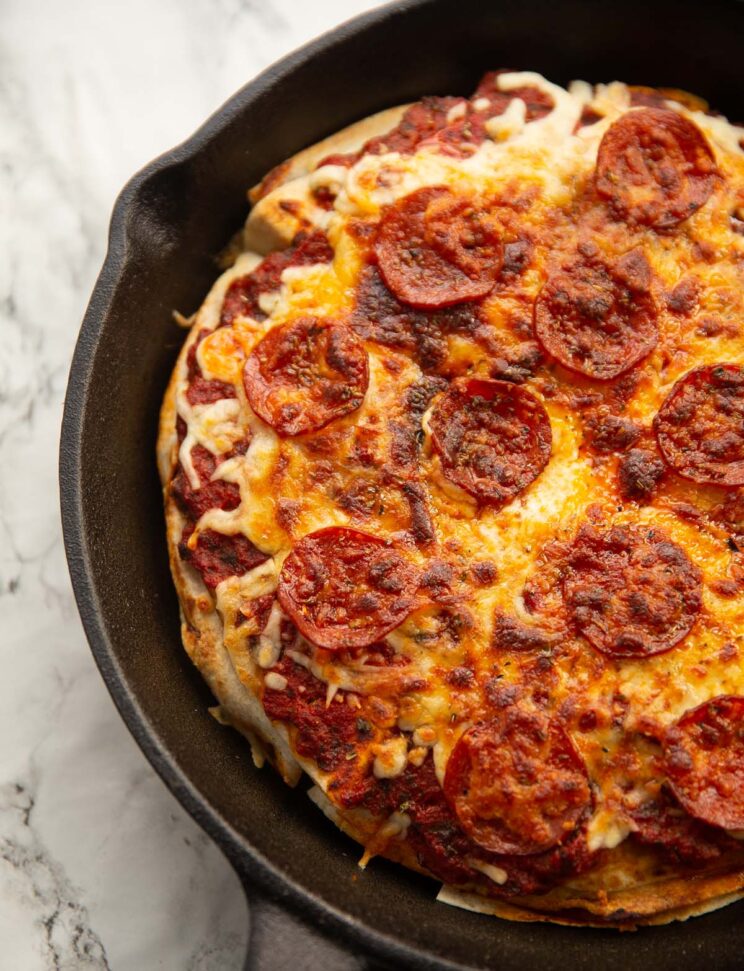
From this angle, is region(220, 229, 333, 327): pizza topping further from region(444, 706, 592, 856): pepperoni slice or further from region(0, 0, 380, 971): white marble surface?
region(444, 706, 592, 856): pepperoni slice

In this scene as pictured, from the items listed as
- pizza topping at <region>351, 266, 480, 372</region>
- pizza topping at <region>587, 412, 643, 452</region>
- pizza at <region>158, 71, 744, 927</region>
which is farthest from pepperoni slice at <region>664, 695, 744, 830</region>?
pizza topping at <region>351, 266, 480, 372</region>

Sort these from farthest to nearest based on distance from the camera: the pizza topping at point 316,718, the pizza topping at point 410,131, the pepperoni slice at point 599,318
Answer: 1. the pizza topping at point 410,131
2. the pepperoni slice at point 599,318
3. the pizza topping at point 316,718

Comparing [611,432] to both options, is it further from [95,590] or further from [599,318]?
[95,590]

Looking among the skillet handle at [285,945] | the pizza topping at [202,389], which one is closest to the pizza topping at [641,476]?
the pizza topping at [202,389]

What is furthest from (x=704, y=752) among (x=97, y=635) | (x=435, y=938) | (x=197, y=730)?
(x=97, y=635)

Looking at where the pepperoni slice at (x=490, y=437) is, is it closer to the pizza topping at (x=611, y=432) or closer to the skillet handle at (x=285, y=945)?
the pizza topping at (x=611, y=432)

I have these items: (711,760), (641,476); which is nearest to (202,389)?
(641,476)
